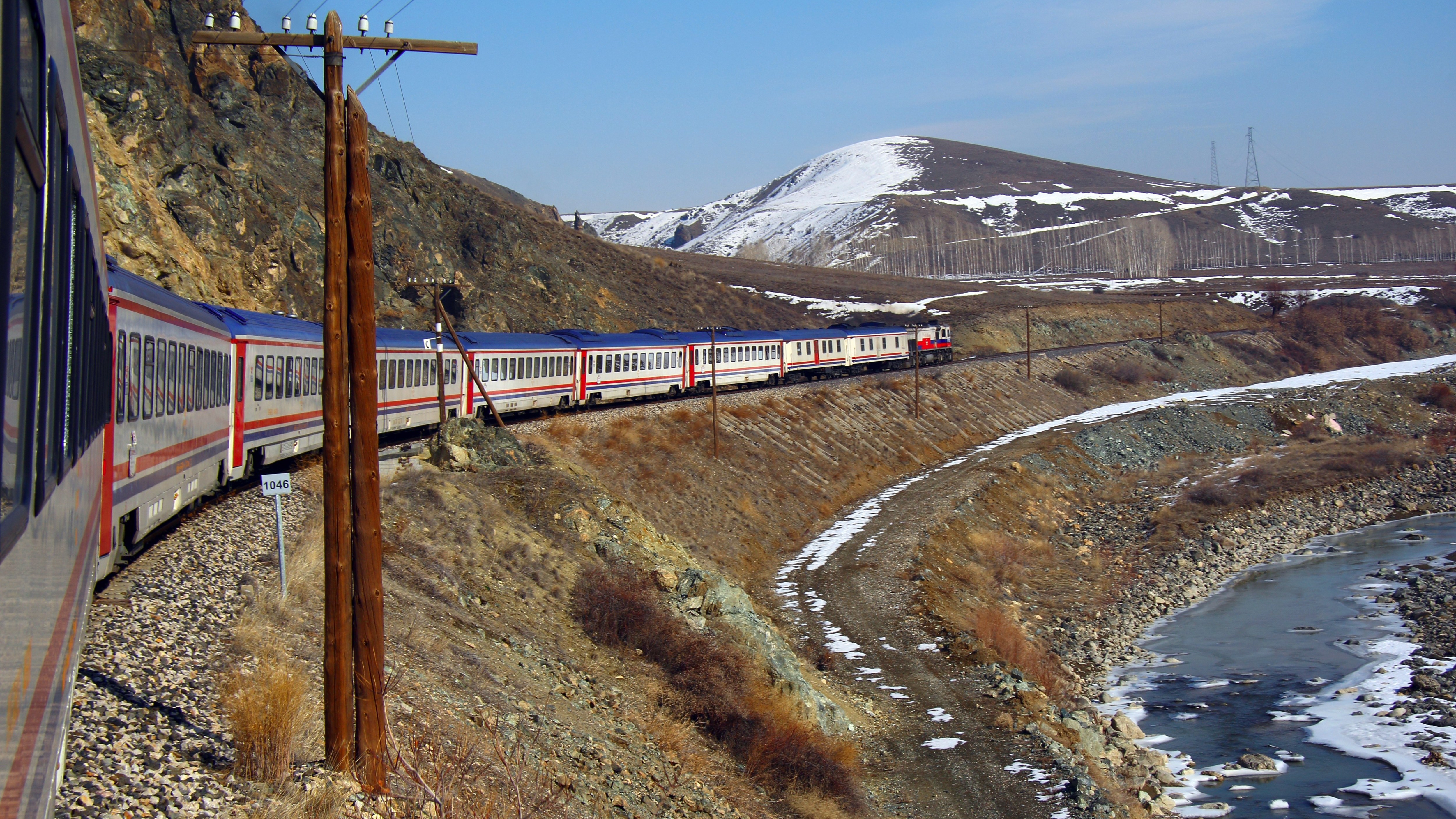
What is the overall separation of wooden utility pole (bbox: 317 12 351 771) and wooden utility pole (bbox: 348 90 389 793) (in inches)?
3.0

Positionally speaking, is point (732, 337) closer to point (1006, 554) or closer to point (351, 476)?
point (1006, 554)

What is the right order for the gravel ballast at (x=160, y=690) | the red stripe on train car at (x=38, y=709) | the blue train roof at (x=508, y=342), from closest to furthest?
1. the red stripe on train car at (x=38, y=709)
2. the gravel ballast at (x=160, y=690)
3. the blue train roof at (x=508, y=342)

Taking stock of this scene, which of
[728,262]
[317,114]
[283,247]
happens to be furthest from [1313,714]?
[728,262]

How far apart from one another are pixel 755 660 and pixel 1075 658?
38.3 feet

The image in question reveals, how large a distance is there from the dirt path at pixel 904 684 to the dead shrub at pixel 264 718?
34.1 feet

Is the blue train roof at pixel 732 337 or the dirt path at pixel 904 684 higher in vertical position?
the blue train roof at pixel 732 337

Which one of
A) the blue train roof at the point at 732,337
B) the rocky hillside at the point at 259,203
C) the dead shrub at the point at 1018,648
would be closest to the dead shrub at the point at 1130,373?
the blue train roof at the point at 732,337

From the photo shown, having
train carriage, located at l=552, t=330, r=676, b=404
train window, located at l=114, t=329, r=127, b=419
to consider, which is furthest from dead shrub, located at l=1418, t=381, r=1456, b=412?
train window, located at l=114, t=329, r=127, b=419

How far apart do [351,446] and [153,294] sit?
19.6 ft

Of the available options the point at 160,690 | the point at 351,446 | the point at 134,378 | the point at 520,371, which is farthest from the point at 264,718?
the point at 520,371

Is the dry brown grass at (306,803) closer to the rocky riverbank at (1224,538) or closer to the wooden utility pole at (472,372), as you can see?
the wooden utility pole at (472,372)

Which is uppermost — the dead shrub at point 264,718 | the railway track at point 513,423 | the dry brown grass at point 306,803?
the railway track at point 513,423

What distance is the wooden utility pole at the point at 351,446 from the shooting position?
27.8 feet

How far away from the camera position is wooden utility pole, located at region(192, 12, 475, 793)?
27.8 feet
